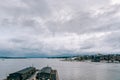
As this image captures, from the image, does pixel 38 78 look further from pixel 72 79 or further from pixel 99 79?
pixel 99 79

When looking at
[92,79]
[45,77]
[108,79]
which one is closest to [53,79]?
[45,77]

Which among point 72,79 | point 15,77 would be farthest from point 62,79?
point 15,77

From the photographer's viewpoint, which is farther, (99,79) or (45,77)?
(99,79)

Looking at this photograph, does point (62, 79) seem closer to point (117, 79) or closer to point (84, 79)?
point (84, 79)

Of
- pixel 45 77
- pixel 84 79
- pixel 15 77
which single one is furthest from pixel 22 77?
pixel 84 79

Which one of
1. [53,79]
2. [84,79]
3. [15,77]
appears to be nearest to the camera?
[15,77]

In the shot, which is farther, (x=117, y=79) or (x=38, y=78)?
(x=117, y=79)

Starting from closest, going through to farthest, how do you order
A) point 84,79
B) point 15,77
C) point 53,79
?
point 15,77 < point 53,79 < point 84,79

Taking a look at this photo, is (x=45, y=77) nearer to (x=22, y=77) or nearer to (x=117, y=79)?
(x=22, y=77)
